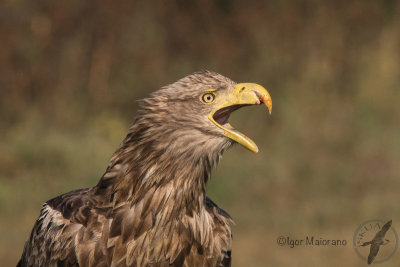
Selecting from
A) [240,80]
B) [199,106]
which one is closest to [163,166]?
[199,106]

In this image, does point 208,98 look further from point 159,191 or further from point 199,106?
point 159,191

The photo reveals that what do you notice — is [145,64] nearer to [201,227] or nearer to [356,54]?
[356,54]

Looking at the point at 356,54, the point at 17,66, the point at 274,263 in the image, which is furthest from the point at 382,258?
the point at 17,66

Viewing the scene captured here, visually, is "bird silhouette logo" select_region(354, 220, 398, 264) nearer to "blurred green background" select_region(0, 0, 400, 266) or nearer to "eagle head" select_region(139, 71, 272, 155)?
"blurred green background" select_region(0, 0, 400, 266)

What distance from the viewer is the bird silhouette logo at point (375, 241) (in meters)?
9.02

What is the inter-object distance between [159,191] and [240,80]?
9052 millimetres

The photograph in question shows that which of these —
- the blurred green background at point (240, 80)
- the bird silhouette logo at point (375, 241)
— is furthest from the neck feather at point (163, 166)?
the blurred green background at point (240, 80)

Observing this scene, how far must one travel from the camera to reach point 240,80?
13.6 m

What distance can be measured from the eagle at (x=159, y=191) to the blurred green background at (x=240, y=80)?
576cm

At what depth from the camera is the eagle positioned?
4570 mm

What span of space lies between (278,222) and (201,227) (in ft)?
20.3

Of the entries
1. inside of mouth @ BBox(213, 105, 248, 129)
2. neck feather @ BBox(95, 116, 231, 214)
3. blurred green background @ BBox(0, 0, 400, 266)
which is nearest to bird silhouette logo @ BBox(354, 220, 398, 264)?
blurred green background @ BBox(0, 0, 400, 266)

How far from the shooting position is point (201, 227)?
476 centimetres

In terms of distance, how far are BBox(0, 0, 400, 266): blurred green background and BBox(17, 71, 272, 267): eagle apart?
5.76 meters
